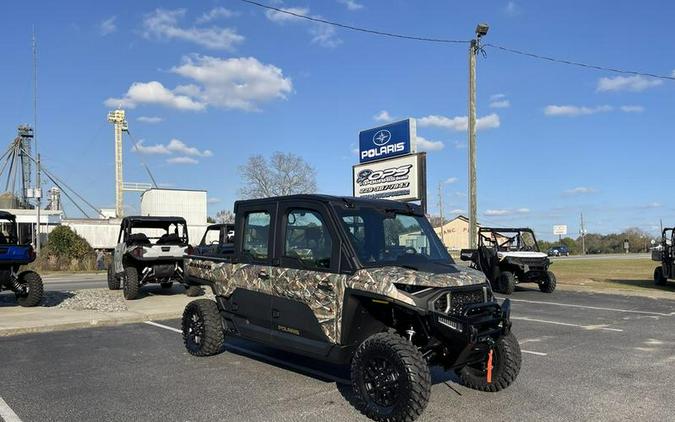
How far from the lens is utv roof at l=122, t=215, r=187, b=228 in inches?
570

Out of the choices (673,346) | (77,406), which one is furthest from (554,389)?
(77,406)

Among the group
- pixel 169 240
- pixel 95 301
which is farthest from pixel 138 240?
pixel 95 301

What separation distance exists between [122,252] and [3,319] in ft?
13.6

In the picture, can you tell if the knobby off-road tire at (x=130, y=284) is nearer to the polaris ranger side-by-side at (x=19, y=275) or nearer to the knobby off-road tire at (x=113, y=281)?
the polaris ranger side-by-side at (x=19, y=275)

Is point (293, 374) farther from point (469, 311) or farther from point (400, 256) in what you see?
point (469, 311)

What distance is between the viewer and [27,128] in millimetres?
91125

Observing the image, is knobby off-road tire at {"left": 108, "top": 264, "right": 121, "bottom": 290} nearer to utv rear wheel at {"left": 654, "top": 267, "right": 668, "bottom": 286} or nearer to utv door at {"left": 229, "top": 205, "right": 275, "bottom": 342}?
utv door at {"left": 229, "top": 205, "right": 275, "bottom": 342}

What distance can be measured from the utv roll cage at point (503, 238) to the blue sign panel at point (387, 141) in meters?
4.38

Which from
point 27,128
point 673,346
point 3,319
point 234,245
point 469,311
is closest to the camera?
point 469,311

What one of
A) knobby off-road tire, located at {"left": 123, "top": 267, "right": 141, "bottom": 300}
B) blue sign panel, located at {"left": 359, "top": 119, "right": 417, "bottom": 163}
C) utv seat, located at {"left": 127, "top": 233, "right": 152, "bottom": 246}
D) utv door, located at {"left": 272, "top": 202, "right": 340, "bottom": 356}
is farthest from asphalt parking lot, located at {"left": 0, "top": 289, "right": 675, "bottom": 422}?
blue sign panel, located at {"left": 359, "top": 119, "right": 417, "bottom": 163}

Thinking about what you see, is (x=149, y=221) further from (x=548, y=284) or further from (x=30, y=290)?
(x=548, y=284)

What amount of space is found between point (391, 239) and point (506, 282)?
444 inches

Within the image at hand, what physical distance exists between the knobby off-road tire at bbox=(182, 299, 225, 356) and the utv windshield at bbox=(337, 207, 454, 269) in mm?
2478

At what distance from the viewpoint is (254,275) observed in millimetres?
6387
